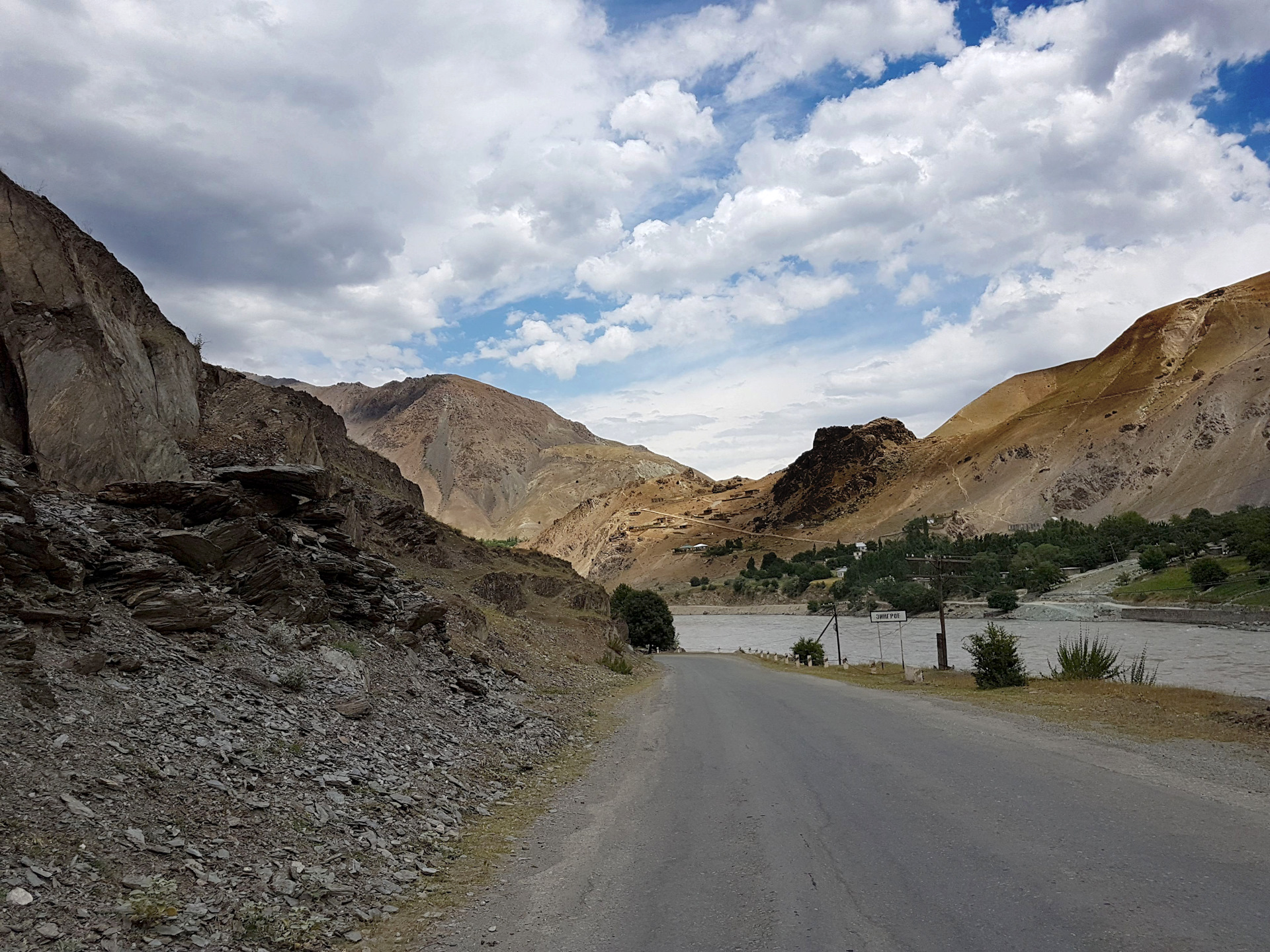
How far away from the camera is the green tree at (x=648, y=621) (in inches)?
2815

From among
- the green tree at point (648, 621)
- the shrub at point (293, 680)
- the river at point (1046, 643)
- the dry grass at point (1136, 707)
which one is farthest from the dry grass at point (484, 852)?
the green tree at point (648, 621)

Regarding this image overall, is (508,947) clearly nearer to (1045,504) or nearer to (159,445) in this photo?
(159,445)

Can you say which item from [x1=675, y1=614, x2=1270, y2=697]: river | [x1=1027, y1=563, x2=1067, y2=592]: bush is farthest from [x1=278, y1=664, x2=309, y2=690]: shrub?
A: [x1=1027, y1=563, x2=1067, y2=592]: bush

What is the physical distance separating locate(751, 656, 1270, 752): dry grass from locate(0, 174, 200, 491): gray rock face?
16827 mm

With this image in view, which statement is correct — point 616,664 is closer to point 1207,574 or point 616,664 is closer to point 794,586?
point 1207,574

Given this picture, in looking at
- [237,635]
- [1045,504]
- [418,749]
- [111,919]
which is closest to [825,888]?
[111,919]

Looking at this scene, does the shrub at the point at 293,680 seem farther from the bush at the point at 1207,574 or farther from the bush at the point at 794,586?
the bush at the point at 794,586

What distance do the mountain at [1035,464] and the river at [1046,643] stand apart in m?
39.7

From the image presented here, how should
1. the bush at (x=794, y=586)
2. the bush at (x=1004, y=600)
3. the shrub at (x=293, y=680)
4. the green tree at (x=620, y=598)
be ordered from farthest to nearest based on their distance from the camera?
1. the bush at (x=794, y=586)
2. the green tree at (x=620, y=598)
3. the bush at (x=1004, y=600)
4. the shrub at (x=293, y=680)

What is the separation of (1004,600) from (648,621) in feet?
109

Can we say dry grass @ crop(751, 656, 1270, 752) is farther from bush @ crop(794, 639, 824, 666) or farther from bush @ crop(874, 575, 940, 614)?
bush @ crop(874, 575, 940, 614)

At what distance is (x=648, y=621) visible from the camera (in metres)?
72.2

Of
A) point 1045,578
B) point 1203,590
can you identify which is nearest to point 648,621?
point 1045,578

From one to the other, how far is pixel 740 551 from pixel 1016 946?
466 ft
